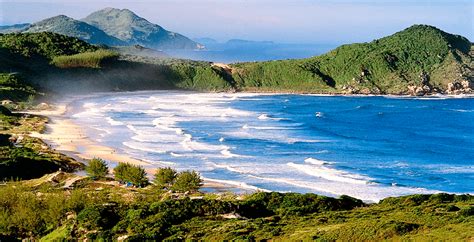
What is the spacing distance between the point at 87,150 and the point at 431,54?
134678 millimetres

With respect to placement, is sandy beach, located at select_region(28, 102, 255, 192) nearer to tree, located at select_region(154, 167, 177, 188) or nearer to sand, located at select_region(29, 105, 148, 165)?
sand, located at select_region(29, 105, 148, 165)

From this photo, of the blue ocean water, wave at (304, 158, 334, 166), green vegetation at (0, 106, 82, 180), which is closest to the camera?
green vegetation at (0, 106, 82, 180)

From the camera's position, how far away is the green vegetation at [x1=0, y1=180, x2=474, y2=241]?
968 inches

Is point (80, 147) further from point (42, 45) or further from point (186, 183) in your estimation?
point (42, 45)

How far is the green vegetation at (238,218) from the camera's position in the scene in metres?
24.6

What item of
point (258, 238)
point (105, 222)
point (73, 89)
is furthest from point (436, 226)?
point (73, 89)

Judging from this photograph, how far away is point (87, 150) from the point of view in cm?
7462

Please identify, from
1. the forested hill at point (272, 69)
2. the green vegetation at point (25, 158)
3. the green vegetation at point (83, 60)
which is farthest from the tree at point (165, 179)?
the green vegetation at point (83, 60)

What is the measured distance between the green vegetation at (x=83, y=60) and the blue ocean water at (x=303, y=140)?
2544 centimetres

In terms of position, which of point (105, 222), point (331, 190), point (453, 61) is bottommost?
point (331, 190)

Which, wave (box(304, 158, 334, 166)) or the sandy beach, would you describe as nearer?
the sandy beach

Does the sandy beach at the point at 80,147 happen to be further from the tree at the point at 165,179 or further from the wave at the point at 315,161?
the wave at the point at 315,161

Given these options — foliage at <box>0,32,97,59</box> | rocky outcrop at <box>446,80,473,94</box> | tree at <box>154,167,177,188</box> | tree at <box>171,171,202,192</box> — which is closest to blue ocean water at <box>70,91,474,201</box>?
A: tree at <box>171,171,202,192</box>

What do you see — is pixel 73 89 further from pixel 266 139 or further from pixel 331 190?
pixel 331 190
